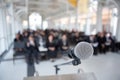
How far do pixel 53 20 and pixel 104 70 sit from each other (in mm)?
19670

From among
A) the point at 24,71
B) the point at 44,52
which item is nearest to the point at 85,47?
the point at 24,71

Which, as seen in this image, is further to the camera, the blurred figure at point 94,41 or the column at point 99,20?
the column at point 99,20

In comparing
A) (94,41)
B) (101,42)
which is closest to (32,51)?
(94,41)

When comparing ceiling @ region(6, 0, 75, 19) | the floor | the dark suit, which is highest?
ceiling @ region(6, 0, 75, 19)

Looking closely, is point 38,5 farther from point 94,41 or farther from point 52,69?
point 52,69

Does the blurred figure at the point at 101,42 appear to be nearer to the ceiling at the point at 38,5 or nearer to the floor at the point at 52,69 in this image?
the floor at the point at 52,69

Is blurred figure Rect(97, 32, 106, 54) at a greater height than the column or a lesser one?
lesser

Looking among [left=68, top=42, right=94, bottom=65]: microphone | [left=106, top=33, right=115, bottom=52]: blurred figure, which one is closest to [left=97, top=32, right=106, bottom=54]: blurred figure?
[left=106, top=33, right=115, bottom=52]: blurred figure

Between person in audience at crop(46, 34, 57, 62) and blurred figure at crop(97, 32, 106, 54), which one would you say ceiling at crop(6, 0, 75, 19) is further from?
person in audience at crop(46, 34, 57, 62)

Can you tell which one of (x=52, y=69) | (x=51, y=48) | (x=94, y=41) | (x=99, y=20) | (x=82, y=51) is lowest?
(x=52, y=69)

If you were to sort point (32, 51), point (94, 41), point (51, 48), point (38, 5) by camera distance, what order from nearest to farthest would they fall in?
1. point (32, 51)
2. point (51, 48)
3. point (94, 41)
4. point (38, 5)

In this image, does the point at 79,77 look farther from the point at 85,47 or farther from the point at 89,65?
the point at 89,65

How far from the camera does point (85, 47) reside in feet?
4.83

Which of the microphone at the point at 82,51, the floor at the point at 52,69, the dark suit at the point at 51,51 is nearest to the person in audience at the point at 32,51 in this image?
the floor at the point at 52,69
